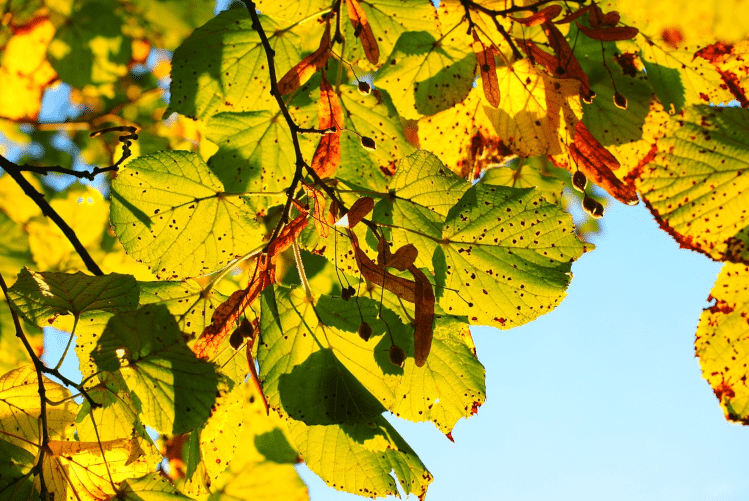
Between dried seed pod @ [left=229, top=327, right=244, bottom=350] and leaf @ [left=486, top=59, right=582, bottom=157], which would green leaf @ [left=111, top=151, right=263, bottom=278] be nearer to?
dried seed pod @ [left=229, top=327, right=244, bottom=350]

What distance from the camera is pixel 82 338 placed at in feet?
2.74

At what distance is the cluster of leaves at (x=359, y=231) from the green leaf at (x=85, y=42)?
1.18 m

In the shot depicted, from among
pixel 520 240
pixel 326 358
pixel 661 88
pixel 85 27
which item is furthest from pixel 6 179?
pixel 661 88

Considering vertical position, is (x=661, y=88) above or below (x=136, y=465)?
above

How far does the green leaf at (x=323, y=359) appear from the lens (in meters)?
0.79

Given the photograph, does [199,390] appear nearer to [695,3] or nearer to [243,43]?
[243,43]

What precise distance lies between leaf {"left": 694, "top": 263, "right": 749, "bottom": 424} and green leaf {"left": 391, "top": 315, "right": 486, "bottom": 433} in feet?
1.19

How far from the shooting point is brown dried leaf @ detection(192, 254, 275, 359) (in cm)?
73

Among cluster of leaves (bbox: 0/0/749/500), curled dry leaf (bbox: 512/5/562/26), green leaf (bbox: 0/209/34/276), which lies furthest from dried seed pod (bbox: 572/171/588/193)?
green leaf (bbox: 0/209/34/276)

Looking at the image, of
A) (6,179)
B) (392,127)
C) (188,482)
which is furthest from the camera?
(6,179)

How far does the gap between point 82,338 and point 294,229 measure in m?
0.38

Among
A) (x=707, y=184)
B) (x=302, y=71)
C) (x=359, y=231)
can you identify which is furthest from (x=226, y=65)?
(x=707, y=184)

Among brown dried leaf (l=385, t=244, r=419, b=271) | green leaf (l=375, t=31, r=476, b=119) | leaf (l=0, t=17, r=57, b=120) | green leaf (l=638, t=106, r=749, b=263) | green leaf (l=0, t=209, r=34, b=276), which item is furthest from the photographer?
leaf (l=0, t=17, r=57, b=120)

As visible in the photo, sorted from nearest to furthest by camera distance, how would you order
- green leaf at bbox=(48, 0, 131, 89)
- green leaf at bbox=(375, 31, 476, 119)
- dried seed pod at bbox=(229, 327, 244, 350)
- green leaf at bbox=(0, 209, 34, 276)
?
dried seed pod at bbox=(229, 327, 244, 350) < green leaf at bbox=(375, 31, 476, 119) < green leaf at bbox=(0, 209, 34, 276) < green leaf at bbox=(48, 0, 131, 89)
